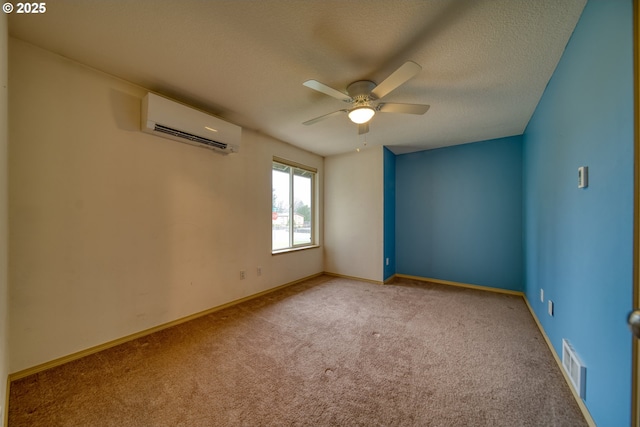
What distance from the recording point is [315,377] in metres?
1.67

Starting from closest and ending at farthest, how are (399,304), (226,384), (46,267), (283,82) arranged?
1. (226,384)
2. (46,267)
3. (283,82)
4. (399,304)

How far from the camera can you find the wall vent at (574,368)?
1.35 m

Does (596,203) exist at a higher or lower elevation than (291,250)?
higher

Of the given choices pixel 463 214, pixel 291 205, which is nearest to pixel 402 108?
pixel 291 205

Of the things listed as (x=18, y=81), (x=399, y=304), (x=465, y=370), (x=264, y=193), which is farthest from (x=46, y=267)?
(x=399, y=304)

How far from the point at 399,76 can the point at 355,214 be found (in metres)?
2.83

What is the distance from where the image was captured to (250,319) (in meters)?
2.59

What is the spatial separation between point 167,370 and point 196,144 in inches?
84.4

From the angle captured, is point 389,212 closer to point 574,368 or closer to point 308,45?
point 574,368

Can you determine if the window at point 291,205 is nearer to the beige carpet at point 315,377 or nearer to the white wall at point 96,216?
the white wall at point 96,216

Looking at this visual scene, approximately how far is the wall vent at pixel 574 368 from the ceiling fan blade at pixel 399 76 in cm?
207

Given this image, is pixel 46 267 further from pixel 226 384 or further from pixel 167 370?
pixel 226 384

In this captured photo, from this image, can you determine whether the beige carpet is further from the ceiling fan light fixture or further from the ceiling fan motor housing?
the ceiling fan motor housing

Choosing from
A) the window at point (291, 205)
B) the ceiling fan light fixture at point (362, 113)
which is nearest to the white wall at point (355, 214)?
the window at point (291, 205)
